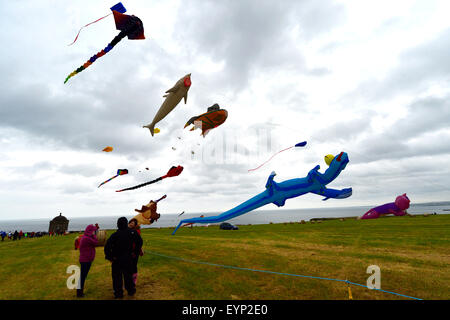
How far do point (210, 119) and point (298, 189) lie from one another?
11.4 feet

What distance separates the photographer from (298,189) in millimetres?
5980

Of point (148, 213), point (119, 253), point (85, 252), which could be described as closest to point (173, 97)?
point (119, 253)

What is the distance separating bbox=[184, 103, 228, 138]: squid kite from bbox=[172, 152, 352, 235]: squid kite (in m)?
2.48

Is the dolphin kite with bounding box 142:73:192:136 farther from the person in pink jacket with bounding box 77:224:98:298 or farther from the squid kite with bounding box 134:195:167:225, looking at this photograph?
the squid kite with bounding box 134:195:167:225

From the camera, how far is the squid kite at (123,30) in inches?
198

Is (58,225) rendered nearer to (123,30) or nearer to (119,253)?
(119,253)

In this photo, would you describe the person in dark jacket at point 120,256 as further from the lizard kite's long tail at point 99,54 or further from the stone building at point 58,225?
the stone building at point 58,225

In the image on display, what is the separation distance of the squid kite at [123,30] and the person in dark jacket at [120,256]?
4.29m

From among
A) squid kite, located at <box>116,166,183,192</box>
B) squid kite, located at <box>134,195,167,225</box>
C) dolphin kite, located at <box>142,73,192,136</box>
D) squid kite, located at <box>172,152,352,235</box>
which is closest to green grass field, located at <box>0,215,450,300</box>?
squid kite, located at <box>134,195,167,225</box>

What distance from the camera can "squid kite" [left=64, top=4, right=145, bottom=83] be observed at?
502cm

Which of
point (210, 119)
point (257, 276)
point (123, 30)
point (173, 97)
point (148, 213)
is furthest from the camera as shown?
point (148, 213)

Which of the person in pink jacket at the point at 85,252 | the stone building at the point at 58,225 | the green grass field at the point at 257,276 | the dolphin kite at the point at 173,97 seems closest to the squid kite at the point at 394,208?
the green grass field at the point at 257,276

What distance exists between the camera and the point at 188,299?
6.17 metres
